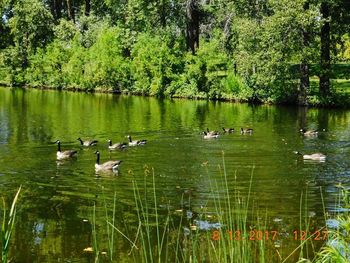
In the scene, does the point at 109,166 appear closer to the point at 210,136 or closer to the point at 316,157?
the point at 316,157

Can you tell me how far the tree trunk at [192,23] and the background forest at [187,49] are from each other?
5.3 inches

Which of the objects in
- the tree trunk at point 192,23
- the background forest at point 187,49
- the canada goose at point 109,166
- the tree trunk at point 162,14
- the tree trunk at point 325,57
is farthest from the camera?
the tree trunk at point 162,14

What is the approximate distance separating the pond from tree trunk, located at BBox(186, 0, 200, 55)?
777 inches

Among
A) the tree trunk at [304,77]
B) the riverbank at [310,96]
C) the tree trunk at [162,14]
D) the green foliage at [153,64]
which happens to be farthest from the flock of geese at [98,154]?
the tree trunk at [162,14]

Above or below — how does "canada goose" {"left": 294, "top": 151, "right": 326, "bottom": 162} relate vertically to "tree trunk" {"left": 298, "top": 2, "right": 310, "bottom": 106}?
below

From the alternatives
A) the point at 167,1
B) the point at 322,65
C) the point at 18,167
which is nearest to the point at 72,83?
the point at 167,1

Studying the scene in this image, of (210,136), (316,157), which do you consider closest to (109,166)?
(316,157)

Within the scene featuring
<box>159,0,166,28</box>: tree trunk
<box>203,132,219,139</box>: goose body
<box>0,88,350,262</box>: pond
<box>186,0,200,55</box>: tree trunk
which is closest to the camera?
<box>0,88,350,262</box>: pond

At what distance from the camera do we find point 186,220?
11492 millimetres

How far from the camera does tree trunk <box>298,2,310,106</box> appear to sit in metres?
40.2

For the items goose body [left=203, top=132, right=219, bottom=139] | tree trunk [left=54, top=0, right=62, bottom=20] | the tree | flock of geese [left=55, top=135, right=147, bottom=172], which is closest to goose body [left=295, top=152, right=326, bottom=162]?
goose body [left=203, top=132, right=219, bottom=139]

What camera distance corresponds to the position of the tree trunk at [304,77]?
40.2 metres

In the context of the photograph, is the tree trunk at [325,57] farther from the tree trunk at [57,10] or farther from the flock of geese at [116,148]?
the tree trunk at [57,10]

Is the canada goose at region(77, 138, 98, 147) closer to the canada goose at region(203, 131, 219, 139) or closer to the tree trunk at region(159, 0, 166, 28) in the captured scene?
the canada goose at region(203, 131, 219, 139)
